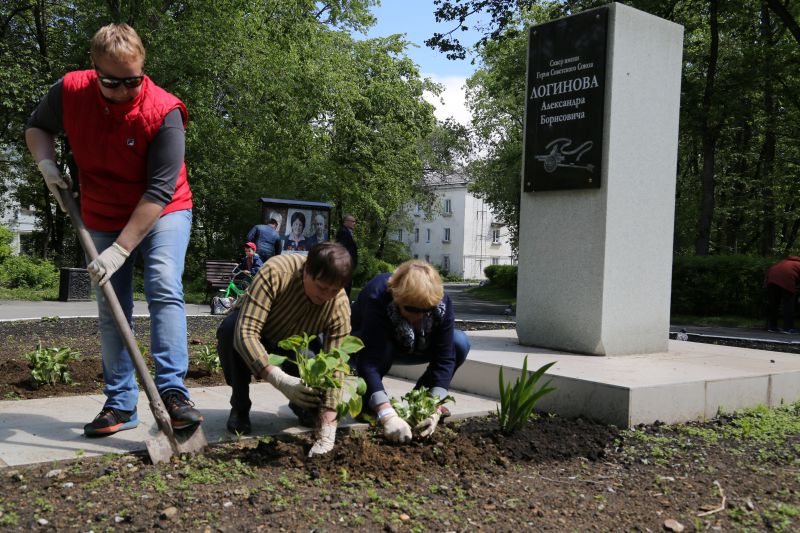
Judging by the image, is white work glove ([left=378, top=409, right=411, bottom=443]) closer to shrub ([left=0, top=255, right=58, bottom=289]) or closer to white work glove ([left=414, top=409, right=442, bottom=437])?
white work glove ([left=414, top=409, right=442, bottom=437])

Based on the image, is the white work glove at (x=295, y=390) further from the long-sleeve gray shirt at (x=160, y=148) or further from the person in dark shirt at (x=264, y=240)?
the person in dark shirt at (x=264, y=240)

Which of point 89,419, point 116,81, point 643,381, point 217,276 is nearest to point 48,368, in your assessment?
point 89,419

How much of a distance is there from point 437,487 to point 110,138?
85.5 inches

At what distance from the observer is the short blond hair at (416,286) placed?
3314 millimetres

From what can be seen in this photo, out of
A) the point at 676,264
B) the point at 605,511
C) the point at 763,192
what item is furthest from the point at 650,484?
the point at 763,192

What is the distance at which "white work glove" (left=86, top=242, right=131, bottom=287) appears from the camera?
312cm

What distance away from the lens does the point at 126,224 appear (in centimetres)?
336

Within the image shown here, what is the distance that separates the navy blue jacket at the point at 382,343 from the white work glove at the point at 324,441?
0.97 ft

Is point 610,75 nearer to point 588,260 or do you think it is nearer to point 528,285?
point 588,260

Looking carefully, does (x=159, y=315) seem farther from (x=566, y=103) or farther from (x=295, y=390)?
(x=566, y=103)

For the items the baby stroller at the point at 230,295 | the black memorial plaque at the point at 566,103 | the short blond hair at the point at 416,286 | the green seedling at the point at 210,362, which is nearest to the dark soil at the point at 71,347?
the green seedling at the point at 210,362

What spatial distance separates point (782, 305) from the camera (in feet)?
42.0

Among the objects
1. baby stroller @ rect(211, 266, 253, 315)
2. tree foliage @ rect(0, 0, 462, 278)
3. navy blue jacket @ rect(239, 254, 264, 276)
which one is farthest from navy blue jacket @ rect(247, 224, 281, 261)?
tree foliage @ rect(0, 0, 462, 278)

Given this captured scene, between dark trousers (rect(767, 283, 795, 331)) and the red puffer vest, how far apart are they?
1216 cm
